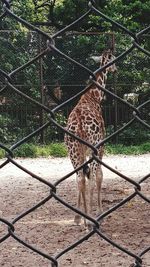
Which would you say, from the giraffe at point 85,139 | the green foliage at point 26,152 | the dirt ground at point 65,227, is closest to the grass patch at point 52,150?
the green foliage at point 26,152

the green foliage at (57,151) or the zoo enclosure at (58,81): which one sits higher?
the zoo enclosure at (58,81)

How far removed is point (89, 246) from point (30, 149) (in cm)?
675

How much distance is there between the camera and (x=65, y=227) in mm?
5965

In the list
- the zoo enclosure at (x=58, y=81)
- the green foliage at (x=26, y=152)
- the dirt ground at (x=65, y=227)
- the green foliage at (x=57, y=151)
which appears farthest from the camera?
the zoo enclosure at (x=58, y=81)

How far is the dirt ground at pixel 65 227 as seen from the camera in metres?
4.85

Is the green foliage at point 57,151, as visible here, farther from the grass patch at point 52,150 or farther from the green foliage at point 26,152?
the green foliage at point 26,152

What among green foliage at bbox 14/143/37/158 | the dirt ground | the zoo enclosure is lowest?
the dirt ground

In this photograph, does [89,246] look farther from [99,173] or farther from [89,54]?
[89,54]

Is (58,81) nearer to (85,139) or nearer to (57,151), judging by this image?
(57,151)

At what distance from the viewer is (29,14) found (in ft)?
50.0

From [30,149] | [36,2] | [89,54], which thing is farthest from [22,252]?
[36,2]

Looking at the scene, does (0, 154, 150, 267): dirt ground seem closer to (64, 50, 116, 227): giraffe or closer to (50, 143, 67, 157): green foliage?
(64, 50, 116, 227): giraffe

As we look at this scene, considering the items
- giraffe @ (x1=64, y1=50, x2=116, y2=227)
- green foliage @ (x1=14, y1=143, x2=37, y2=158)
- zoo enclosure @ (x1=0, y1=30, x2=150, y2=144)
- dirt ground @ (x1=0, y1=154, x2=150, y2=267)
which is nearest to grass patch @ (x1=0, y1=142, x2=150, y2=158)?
green foliage @ (x1=14, y1=143, x2=37, y2=158)

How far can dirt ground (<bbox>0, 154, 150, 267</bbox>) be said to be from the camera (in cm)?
485
